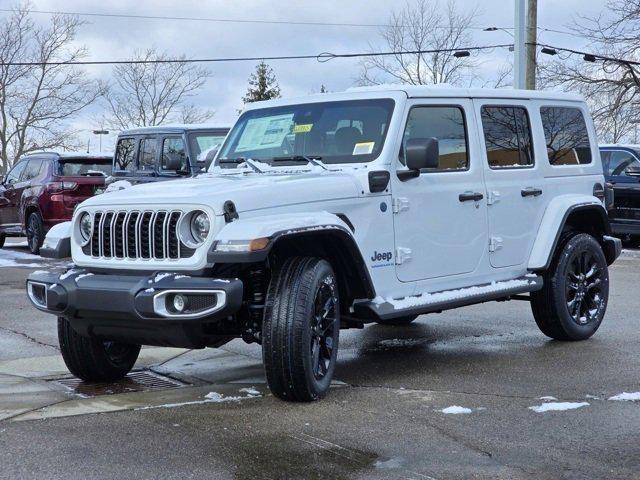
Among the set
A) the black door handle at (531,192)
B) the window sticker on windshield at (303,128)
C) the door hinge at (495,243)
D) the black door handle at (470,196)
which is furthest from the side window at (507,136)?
the window sticker on windshield at (303,128)

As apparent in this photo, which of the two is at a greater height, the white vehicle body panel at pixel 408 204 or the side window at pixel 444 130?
the side window at pixel 444 130

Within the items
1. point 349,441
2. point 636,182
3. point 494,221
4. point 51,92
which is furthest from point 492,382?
point 51,92

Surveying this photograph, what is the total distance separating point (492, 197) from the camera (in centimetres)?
758

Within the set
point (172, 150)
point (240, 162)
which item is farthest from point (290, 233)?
point (172, 150)

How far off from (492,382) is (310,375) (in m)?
1.46

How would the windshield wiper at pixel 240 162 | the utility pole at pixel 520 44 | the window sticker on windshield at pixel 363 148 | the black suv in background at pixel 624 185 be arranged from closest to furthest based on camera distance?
the window sticker on windshield at pixel 363 148, the windshield wiper at pixel 240 162, the black suv in background at pixel 624 185, the utility pole at pixel 520 44

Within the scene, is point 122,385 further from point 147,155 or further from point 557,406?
point 147,155

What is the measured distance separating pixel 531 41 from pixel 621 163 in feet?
26.8

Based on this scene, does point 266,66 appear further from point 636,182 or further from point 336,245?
point 336,245

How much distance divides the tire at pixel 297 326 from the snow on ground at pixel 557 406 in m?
1.25

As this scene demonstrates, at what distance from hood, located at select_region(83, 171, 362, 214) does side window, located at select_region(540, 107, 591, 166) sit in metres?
2.40

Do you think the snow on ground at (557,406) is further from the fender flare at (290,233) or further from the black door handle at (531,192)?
the black door handle at (531,192)

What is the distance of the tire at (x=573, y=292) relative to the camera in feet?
26.7

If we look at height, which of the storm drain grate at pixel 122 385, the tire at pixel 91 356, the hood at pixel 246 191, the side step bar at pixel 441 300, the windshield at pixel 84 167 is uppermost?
the windshield at pixel 84 167
